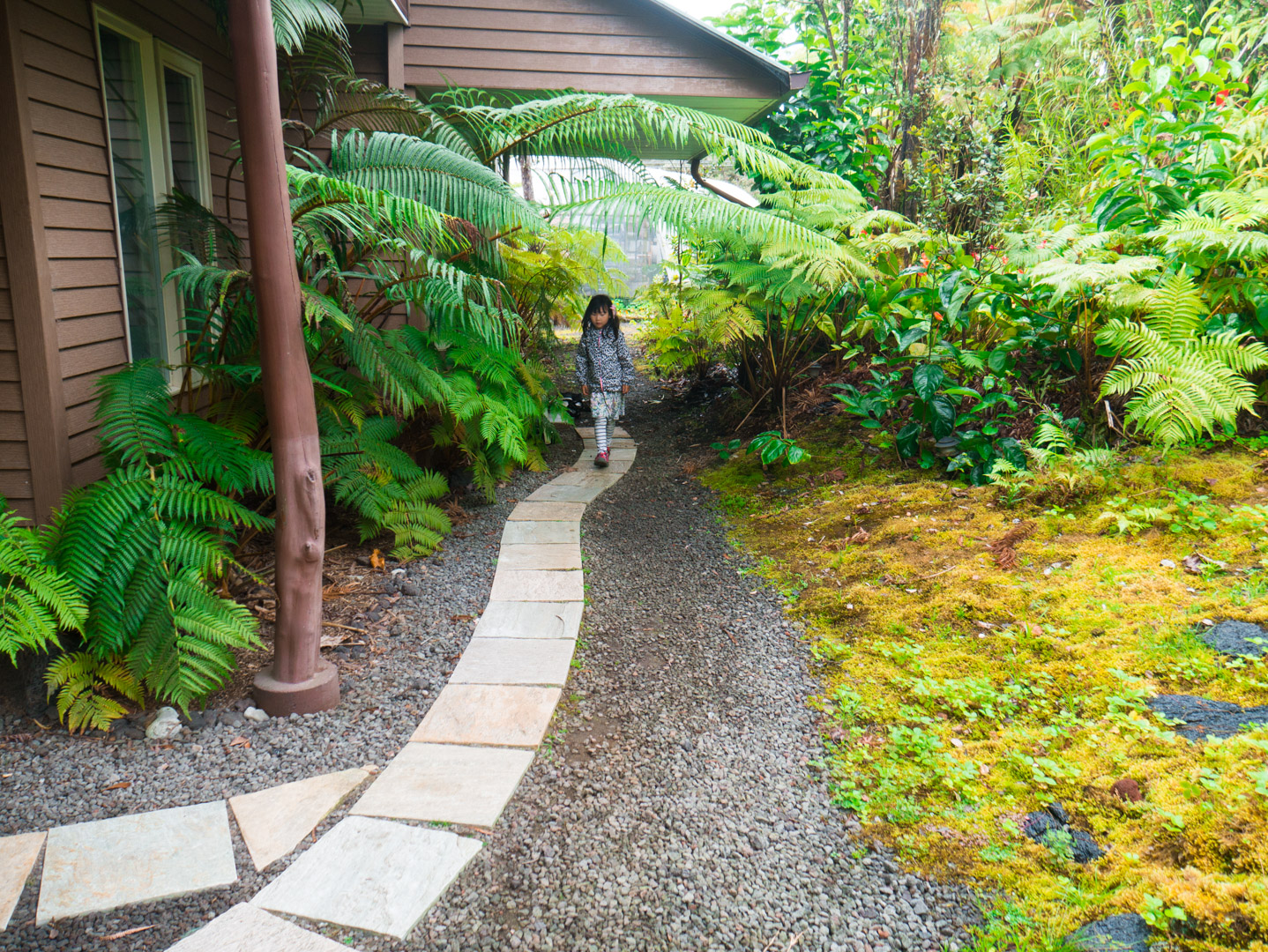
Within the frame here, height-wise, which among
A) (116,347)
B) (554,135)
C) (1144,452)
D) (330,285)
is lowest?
(1144,452)

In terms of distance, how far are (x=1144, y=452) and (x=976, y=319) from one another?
51.5 inches

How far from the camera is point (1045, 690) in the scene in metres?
2.30

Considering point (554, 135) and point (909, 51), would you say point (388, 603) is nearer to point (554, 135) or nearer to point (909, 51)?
point (554, 135)

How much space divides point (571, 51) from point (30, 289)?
385 centimetres

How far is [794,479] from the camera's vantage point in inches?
185

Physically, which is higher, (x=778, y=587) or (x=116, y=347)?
(x=116, y=347)

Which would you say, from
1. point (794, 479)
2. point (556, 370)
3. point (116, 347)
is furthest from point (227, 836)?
point (556, 370)

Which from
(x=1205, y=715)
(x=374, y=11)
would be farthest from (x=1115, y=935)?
(x=374, y=11)

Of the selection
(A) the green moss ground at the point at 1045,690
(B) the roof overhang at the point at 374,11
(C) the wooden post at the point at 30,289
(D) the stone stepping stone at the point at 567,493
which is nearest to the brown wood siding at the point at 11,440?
(C) the wooden post at the point at 30,289

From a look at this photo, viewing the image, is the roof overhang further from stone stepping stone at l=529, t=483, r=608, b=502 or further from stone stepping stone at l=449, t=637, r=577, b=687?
stone stepping stone at l=449, t=637, r=577, b=687

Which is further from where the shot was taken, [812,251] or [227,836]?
[812,251]

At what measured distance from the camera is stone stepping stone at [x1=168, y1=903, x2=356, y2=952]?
1.57m

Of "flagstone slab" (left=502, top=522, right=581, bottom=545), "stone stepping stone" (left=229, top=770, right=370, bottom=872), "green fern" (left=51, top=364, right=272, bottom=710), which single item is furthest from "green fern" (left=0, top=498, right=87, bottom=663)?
"flagstone slab" (left=502, top=522, right=581, bottom=545)

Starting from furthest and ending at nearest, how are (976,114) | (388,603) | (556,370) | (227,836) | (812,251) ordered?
1. (556,370)
2. (976,114)
3. (812,251)
4. (388,603)
5. (227,836)
